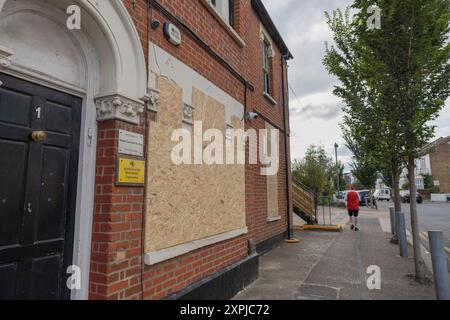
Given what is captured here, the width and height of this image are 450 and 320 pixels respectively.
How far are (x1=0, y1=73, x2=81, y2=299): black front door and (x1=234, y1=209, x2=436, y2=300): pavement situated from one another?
2908mm

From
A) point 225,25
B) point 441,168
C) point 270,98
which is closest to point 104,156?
point 225,25

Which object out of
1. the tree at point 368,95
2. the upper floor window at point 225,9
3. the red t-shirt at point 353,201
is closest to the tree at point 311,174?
the red t-shirt at point 353,201

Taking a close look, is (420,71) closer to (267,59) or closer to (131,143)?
→ (267,59)

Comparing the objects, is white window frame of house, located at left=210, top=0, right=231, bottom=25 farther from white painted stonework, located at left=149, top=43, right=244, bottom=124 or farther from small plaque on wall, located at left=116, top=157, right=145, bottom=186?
small plaque on wall, located at left=116, top=157, right=145, bottom=186

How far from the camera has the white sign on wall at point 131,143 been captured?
296cm

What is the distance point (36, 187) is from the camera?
254 centimetres

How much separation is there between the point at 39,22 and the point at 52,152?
1.12m

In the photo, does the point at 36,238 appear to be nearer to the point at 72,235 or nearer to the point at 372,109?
the point at 72,235

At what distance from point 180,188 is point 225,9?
152 inches

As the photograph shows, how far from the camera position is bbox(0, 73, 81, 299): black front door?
2334 mm

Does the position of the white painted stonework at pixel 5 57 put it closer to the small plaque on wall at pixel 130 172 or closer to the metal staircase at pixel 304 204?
the small plaque on wall at pixel 130 172

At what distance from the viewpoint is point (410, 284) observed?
523cm

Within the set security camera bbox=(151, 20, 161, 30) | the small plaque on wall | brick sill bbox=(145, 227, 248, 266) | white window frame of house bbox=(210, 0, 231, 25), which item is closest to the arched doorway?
the small plaque on wall

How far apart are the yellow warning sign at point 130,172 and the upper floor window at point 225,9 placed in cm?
363
